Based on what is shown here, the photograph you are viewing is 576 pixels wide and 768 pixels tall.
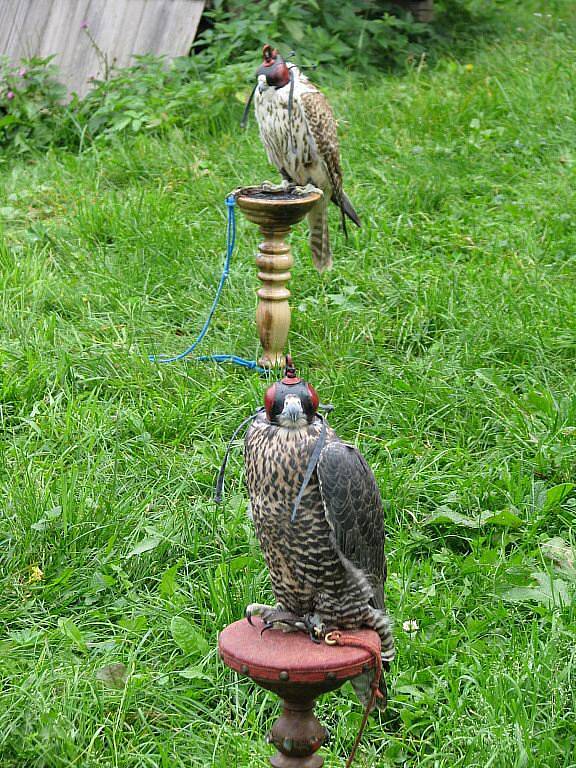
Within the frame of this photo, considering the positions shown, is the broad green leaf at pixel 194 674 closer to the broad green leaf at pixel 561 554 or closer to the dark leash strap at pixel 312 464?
the dark leash strap at pixel 312 464

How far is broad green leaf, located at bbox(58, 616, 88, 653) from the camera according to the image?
2807mm

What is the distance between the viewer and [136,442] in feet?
12.3

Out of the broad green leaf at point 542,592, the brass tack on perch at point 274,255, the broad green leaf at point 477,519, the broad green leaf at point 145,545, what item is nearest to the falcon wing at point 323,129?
the brass tack on perch at point 274,255

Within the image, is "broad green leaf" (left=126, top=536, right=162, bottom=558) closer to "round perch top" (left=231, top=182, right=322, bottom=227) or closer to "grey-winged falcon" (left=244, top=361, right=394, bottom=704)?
"grey-winged falcon" (left=244, top=361, right=394, bottom=704)

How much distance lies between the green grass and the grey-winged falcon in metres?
0.69

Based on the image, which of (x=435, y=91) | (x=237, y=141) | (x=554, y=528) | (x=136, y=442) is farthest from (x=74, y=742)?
(x=435, y=91)

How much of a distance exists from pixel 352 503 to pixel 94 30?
637cm

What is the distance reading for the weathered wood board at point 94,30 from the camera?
726 centimetres

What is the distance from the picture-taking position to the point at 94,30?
7.35 metres

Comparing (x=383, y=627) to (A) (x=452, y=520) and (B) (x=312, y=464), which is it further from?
(A) (x=452, y=520)

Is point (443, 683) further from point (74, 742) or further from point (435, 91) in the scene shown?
point (435, 91)

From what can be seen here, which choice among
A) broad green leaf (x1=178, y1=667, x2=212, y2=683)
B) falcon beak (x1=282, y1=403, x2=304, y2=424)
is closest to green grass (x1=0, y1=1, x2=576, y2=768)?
broad green leaf (x1=178, y1=667, x2=212, y2=683)

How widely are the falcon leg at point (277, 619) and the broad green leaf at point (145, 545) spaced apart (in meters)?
1.18

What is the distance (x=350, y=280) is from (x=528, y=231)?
43.6 inches
